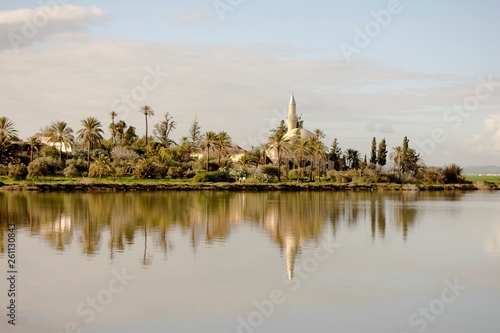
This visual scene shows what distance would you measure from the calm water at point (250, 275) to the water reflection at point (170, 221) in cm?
8

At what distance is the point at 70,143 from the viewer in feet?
249

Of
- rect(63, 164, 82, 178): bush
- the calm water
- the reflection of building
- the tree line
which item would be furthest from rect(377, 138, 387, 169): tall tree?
the reflection of building

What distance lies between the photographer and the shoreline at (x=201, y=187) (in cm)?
5712

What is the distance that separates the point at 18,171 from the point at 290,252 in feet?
159

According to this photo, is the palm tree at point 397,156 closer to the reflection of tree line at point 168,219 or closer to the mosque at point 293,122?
the mosque at point 293,122

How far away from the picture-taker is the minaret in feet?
348

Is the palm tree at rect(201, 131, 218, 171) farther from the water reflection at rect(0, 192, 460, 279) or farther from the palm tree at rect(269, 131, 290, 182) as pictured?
the water reflection at rect(0, 192, 460, 279)

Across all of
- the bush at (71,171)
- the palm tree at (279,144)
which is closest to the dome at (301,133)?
the palm tree at (279,144)

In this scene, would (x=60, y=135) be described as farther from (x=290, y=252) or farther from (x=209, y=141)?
(x=290, y=252)

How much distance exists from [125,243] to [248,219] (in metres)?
11.0

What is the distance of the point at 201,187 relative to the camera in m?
63.3

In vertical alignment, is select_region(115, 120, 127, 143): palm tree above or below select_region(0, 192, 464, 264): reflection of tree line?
above

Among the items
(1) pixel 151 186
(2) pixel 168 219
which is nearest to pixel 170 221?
(2) pixel 168 219

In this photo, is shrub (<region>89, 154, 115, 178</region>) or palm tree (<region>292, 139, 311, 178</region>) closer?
shrub (<region>89, 154, 115, 178</region>)
